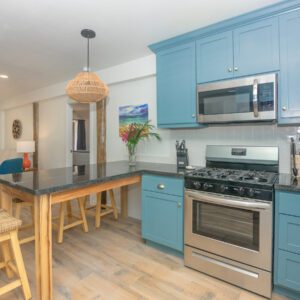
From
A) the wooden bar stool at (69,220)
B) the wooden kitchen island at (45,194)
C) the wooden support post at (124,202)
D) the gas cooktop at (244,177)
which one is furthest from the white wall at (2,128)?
the gas cooktop at (244,177)

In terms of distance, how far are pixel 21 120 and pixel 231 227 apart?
19.7 feet

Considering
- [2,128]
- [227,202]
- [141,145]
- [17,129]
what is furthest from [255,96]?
[2,128]

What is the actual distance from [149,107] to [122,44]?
92 cm

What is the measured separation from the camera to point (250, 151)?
2316 mm

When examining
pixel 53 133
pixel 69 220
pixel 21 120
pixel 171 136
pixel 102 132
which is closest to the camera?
pixel 171 136

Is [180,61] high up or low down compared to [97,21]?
down

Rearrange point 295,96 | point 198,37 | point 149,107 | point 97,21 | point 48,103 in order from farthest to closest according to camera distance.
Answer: point 48,103 → point 149,107 → point 198,37 → point 97,21 → point 295,96

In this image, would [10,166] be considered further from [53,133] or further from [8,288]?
[8,288]

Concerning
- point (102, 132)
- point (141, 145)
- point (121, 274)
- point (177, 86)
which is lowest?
point (121, 274)

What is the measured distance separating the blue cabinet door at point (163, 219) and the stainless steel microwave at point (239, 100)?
36.5 inches

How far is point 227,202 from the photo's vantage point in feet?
6.21

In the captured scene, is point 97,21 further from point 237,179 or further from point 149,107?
point 237,179

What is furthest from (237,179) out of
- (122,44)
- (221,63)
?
(122,44)

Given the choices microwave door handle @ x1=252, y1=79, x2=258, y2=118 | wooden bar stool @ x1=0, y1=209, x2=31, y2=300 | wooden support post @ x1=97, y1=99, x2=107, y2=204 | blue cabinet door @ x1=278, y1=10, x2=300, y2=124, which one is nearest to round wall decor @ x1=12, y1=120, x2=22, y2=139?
wooden support post @ x1=97, y1=99, x2=107, y2=204
